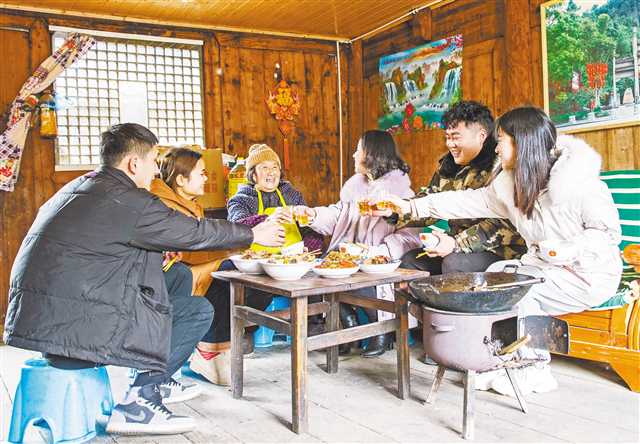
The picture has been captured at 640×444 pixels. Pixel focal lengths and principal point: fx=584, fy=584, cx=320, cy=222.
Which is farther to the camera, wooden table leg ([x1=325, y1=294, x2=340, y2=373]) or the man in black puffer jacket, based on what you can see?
wooden table leg ([x1=325, y1=294, x2=340, y2=373])

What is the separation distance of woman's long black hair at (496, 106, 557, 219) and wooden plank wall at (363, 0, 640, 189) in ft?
4.41

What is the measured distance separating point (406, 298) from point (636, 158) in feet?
6.85

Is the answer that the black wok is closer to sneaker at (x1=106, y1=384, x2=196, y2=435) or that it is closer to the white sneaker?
the white sneaker

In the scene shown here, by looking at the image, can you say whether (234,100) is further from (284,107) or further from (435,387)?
(435,387)

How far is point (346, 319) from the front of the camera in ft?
12.0

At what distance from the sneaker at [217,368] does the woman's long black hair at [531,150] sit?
1.74 metres

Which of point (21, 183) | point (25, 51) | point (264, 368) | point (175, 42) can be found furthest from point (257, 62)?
point (264, 368)

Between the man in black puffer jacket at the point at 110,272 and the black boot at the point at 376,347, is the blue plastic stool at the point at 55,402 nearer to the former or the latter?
the man in black puffer jacket at the point at 110,272

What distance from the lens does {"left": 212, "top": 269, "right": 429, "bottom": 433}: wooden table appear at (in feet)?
7.93

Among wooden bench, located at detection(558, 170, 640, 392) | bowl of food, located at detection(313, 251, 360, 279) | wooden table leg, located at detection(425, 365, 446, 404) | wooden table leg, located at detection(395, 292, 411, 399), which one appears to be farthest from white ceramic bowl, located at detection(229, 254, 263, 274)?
wooden bench, located at detection(558, 170, 640, 392)

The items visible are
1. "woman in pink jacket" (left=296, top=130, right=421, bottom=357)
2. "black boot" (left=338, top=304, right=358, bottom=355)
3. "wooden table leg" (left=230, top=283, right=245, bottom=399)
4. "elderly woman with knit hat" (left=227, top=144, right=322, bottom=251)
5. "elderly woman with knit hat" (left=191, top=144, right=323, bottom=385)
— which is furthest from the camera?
"elderly woman with knit hat" (left=227, top=144, right=322, bottom=251)

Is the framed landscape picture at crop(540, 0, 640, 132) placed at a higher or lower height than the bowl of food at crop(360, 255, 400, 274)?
higher

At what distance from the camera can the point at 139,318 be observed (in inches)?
87.3

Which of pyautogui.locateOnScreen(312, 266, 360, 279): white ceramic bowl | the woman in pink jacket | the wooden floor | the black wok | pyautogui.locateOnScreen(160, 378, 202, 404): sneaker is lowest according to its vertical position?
the wooden floor
